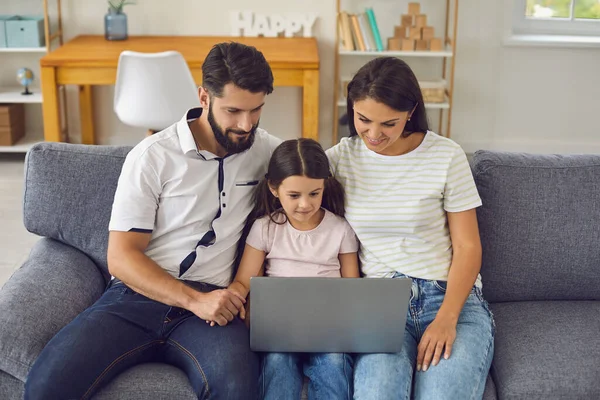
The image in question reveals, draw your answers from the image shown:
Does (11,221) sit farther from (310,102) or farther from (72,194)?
(72,194)

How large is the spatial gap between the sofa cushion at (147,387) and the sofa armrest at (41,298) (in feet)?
0.62

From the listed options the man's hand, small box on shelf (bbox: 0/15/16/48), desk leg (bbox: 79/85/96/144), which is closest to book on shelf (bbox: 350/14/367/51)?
desk leg (bbox: 79/85/96/144)

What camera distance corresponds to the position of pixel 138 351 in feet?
5.80

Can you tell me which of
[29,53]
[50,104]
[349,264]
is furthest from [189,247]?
[29,53]

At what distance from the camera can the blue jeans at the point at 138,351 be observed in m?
1.65

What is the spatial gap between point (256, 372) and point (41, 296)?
1.80ft

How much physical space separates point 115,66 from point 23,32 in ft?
2.33

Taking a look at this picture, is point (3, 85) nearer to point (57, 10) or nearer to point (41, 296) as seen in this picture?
point (57, 10)

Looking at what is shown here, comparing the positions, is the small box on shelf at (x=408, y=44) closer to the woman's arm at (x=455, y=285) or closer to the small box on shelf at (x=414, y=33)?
the small box on shelf at (x=414, y=33)

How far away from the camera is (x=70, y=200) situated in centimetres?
208

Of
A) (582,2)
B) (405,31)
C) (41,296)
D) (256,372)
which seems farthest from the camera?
(582,2)

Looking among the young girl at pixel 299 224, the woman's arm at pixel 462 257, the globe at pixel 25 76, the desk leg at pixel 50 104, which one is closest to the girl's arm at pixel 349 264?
the young girl at pixel 299 224

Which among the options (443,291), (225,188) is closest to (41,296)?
(225,188)

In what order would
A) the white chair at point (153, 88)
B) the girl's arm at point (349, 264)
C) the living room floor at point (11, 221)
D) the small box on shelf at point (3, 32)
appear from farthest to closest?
the small box on shelf at point (3, 32) < the white chair at point (153, 88) < the living room floor at point (11, 221) < the girl's arm at point (349, 264)
